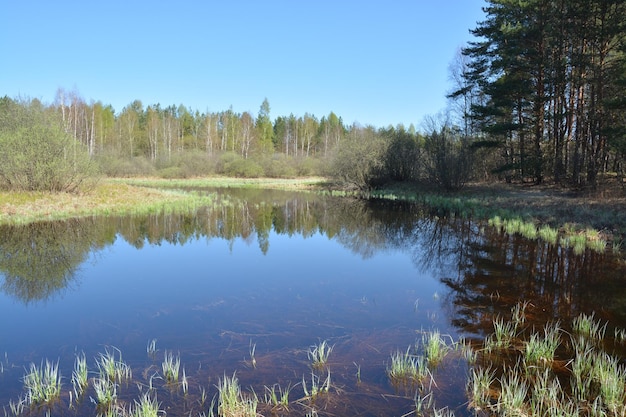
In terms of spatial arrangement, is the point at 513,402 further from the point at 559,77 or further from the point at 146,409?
the point at 559,77

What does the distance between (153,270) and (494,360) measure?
7507 mm

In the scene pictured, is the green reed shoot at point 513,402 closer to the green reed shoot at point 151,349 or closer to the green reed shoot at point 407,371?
the green reed shoot at point 407,371

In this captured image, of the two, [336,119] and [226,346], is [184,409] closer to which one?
[226,346]

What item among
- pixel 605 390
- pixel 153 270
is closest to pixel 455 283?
pixel 605 390

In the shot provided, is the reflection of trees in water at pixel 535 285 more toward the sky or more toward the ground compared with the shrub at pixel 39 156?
more toward the ground

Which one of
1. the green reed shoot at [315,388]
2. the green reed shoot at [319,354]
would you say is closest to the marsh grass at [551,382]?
the green reed shoot at [315,388]

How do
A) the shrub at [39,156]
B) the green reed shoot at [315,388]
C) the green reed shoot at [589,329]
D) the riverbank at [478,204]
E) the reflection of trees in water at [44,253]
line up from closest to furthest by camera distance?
the green reed shoot at [315,388] → the green reed shoot at [589,329] → the reflection of trees in water at [44,253] → the riverbank at [478,204] → the shrub at [39,156]

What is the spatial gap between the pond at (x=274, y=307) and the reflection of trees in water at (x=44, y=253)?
57 millimetres

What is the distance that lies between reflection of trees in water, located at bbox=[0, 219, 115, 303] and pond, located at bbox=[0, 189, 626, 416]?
0.06 m

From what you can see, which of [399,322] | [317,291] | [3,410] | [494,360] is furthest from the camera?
[317,291]

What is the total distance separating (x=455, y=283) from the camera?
7941 mm

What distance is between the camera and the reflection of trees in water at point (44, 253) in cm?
754

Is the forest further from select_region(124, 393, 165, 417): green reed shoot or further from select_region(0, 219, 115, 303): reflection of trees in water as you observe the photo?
select_region(124, 393, 165, 417): green reed shoot

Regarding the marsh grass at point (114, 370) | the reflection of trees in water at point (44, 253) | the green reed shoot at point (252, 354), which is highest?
the reflection of trees in water at point (44, 253)
